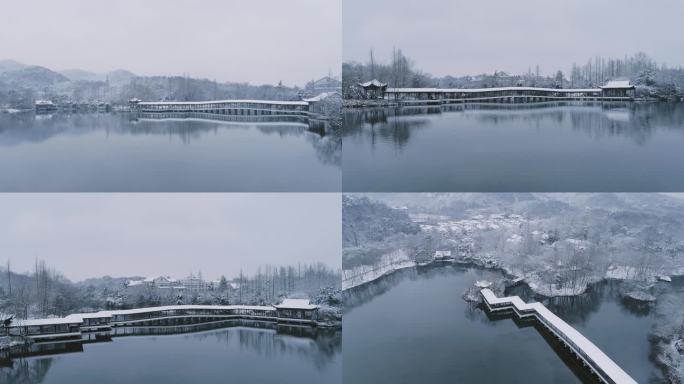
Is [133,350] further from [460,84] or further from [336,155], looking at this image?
[460,84]

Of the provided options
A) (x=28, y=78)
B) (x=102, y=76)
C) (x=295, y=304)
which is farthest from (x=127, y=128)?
(x=295, y=304)

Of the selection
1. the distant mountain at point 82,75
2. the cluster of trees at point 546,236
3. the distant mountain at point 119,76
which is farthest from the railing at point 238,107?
the cluster of trees at point 546,236

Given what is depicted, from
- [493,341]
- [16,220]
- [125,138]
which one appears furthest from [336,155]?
[16,220]

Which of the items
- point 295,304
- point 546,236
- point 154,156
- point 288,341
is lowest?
point 288,341

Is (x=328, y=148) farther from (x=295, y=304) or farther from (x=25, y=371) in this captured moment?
(x=25, y=371)

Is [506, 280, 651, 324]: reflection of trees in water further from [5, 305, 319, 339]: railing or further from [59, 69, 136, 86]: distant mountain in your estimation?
[59, 69, 136, 86]: distant mountain
